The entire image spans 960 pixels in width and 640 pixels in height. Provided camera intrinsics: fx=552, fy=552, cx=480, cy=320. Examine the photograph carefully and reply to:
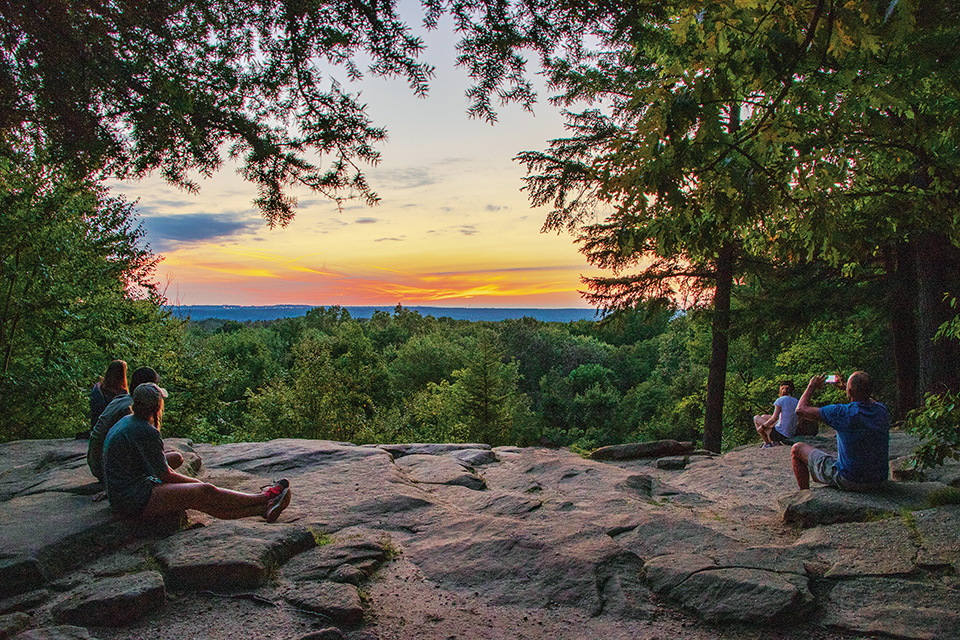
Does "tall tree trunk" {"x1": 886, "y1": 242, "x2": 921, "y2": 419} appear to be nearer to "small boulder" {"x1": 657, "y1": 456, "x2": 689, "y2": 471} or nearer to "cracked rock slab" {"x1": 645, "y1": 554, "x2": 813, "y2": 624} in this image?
"small boulder" {"x1": 657, "y1": 456, "x2": 689, "y2": 471}

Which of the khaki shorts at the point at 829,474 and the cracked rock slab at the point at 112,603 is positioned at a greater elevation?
the khaki shorts at the point at 829,474

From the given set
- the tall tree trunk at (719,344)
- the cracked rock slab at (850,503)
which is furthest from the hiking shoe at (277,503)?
the tall tree trunk at (719,344)

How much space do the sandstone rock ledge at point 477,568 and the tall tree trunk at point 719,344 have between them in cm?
756

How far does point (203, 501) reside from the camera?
5117mm

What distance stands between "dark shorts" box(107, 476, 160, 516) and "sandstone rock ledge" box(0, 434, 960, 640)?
0.54 ft

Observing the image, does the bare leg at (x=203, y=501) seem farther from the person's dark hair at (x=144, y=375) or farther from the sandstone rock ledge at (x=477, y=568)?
the person's dark hair at (x=144, y=375)

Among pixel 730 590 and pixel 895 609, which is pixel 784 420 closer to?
pixel 895 609

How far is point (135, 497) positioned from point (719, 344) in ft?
42.5

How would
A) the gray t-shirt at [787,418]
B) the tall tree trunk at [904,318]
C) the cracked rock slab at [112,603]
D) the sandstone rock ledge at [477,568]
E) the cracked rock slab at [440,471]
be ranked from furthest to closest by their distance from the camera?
the tall tree trunk at [904,318], the gray t-shirt at [787,418], the cracked rock slab at [440,471], the sandstone rock ledge at [477,568], the cracked rock slab at [112,603]

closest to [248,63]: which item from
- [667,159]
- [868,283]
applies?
[667,159]

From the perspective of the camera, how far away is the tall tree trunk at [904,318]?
1234 cm

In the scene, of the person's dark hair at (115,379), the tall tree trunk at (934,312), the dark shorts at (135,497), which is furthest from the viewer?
Result: the tall tree trunk at (934,312)

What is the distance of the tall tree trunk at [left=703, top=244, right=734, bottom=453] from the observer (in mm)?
13461

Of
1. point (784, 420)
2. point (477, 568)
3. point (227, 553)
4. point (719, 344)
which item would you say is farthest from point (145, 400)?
point (719, 344)
